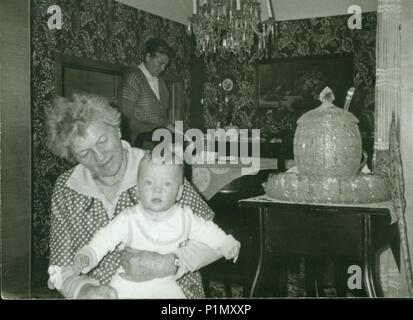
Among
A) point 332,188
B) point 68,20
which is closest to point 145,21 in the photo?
point 68,20

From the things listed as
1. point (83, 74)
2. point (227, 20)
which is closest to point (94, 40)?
point (83, 74)

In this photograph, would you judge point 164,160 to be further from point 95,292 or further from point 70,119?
point 95,292

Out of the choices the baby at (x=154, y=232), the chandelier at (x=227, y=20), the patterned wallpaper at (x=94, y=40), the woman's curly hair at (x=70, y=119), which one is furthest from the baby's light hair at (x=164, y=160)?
the chandelier at (x=227, y=20)

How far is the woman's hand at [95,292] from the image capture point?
1062 mm

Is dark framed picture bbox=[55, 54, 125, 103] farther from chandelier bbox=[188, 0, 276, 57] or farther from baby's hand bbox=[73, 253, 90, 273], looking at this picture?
baby's hand bbox=[73, 253, 90, 273]

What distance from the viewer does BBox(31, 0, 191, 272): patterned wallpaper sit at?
2.15m

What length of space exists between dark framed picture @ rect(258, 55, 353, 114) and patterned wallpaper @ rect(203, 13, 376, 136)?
0.19ft

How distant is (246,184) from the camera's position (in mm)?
1680

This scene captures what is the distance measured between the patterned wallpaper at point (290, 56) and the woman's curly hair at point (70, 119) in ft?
7.69

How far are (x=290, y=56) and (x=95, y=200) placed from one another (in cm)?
278

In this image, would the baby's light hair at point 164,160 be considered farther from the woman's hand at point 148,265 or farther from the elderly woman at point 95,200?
the woman's hand at point 148,265

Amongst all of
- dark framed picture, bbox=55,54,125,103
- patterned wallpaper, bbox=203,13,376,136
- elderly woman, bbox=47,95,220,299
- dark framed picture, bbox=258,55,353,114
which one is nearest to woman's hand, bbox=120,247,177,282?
elderly woman, bbox=47,95,220,299
